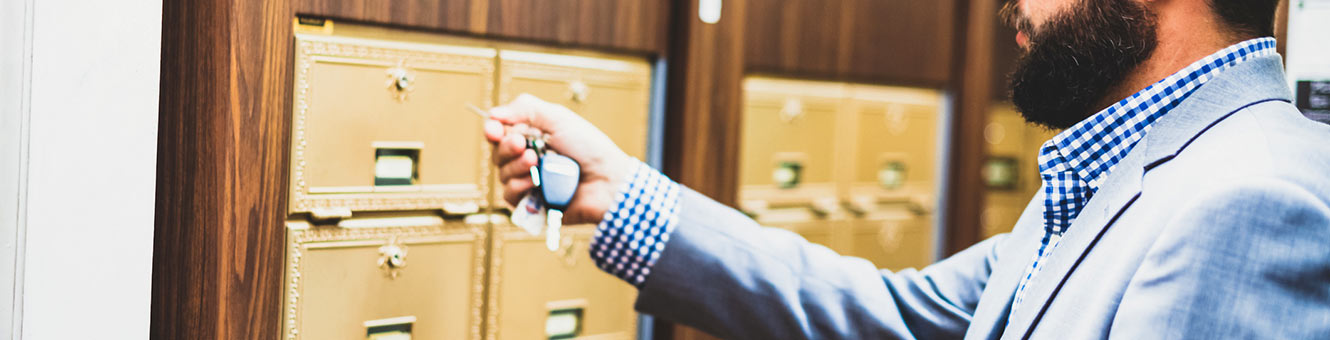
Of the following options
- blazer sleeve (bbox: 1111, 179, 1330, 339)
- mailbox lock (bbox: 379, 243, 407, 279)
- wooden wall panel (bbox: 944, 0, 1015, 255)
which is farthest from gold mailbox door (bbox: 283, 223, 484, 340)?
wooden wall panel (bbox: 944, 0, 1015, 255)

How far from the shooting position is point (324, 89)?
4.17 feet

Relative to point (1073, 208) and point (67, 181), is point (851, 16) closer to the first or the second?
point (1073, 208)

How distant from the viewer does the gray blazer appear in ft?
2.63

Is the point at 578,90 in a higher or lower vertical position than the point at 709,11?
lower

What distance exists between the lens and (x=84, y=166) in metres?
1.12

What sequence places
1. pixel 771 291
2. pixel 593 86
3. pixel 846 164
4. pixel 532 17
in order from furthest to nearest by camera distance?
pixel 846 164, pixel 593 86, pixel 532 17, pixel 771 291

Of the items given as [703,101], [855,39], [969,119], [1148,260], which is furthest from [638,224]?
[969,119]

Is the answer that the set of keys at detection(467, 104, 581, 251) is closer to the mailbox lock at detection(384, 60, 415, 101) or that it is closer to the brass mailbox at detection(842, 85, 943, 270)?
the mailbox lock at detection(384, 60, 415, 101)

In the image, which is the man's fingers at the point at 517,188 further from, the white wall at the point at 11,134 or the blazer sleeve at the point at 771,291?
the white wall at the point at 11,134

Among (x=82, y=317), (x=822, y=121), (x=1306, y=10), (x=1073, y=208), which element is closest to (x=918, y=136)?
(x=822, y=121)

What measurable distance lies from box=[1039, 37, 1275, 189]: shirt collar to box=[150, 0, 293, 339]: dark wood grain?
2.85ft

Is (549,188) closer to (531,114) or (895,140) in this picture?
(531,114)

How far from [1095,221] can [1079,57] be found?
20 cm

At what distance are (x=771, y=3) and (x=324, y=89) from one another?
84cm
